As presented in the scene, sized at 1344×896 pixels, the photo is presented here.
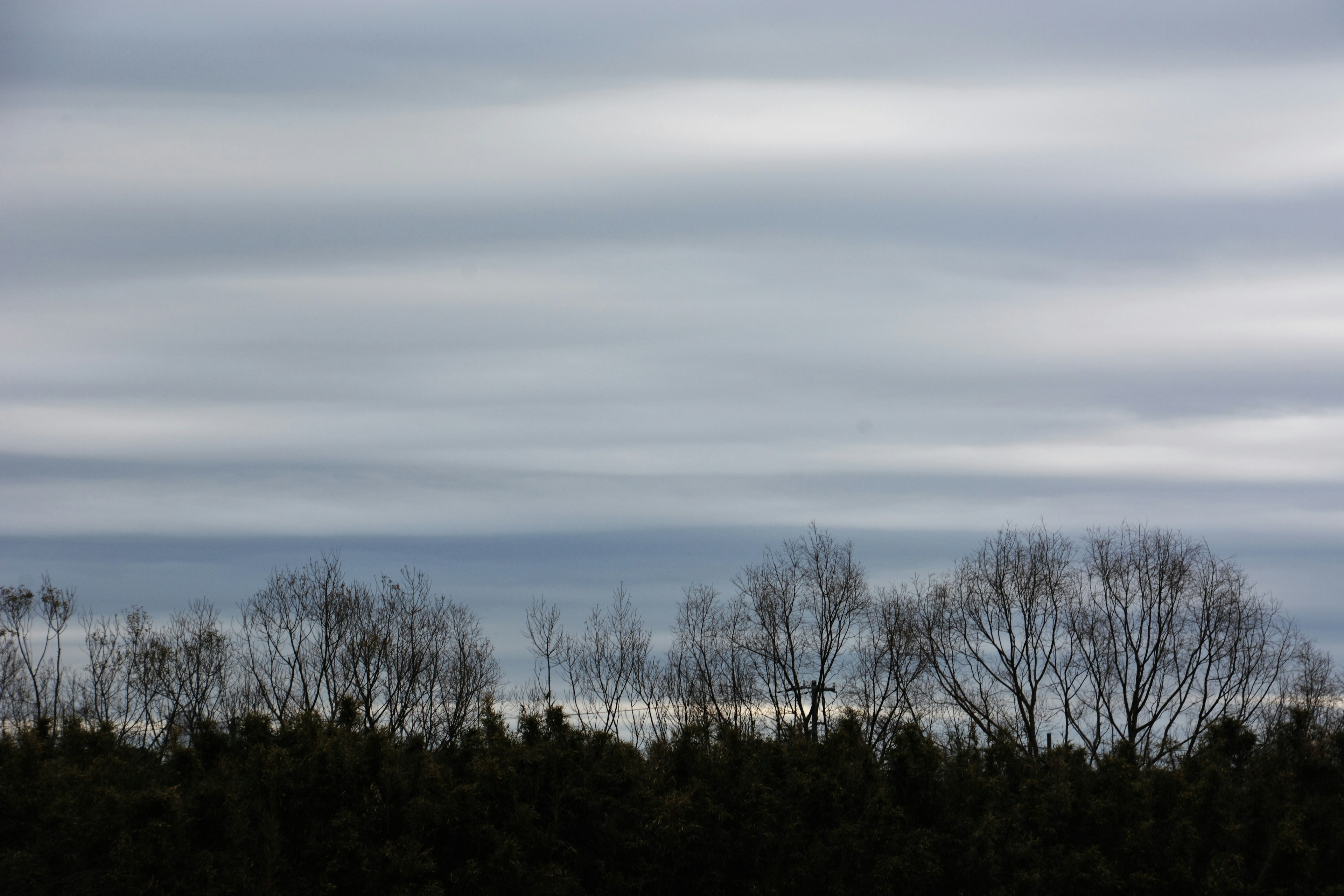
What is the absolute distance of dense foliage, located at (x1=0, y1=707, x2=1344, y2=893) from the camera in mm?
14477

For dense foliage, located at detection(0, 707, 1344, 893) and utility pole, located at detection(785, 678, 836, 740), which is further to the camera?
utility pole, located at detection(785, 678, 836, 740)

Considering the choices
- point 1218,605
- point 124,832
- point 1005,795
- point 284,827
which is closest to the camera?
point 124,832

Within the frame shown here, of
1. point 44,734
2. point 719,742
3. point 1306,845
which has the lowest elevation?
point 1306,845

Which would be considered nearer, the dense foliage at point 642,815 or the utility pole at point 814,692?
the dense foliage at point 642,815

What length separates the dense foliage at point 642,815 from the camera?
47.5 feet

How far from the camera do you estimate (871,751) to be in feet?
60.1

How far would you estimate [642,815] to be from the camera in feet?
53.5

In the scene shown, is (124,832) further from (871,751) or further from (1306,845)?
(1306,845)

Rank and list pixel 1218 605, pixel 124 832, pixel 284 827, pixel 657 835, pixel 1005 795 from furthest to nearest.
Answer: pixel 1218 605
pixel 1005 795
pixel 657 835
pixel 284 827
pixel 124 832

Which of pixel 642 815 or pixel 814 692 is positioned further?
pixel 814 692

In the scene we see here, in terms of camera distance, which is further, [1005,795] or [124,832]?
[1005,795]

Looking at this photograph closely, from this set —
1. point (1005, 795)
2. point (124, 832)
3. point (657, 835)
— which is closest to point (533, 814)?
point (657, 835)

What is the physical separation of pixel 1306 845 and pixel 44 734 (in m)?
19.4

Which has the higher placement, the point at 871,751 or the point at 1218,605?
the point at 1218,605
